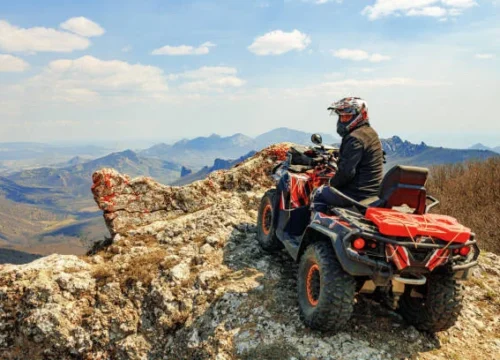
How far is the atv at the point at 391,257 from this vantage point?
4645 millimetres

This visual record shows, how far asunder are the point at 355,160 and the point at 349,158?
96 millimetres

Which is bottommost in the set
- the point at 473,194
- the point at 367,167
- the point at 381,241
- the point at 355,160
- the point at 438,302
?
the point at 473,194

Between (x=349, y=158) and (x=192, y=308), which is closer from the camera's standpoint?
(x=349, y=158)

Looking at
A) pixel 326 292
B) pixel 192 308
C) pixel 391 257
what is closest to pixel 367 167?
pixel 391 257

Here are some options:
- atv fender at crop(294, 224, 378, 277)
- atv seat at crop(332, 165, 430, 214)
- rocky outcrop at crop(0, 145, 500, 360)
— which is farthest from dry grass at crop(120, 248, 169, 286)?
atv seat at crop(332, 165, 430, 214)

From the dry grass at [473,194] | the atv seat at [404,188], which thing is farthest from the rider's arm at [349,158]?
the dry grass at [473,194]

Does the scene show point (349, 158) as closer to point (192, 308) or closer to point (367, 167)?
point (367, 167)

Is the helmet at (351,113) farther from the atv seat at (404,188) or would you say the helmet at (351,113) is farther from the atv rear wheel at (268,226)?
the atv rear wheel at (268,226)

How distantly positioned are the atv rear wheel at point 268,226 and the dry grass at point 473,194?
21803mm

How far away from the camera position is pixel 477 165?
112 ft

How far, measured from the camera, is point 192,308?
680 cm

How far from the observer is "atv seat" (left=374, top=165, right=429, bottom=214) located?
4988mm

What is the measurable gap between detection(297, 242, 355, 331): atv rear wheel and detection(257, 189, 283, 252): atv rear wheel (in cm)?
227

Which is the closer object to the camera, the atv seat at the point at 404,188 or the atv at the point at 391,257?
the atv at the point at 391,257
